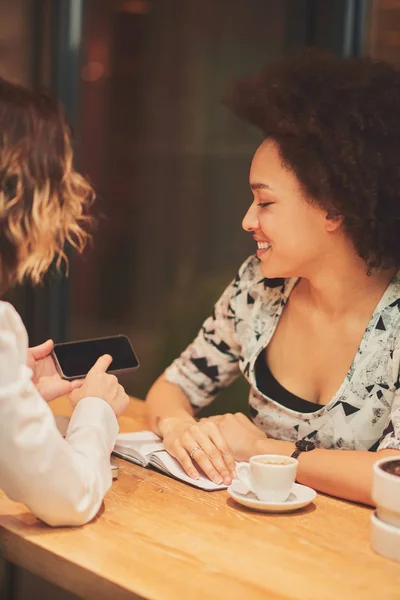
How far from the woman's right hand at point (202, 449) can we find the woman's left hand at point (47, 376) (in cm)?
24

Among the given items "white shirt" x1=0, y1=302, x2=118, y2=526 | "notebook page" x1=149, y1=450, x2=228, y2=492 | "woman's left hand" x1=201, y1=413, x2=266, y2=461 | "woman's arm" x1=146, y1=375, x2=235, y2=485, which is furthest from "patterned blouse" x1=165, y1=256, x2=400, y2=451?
"white shirt" x1=0, y1=302, x2=118, y2=526

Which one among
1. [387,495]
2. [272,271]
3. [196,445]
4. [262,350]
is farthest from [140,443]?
[387,495]

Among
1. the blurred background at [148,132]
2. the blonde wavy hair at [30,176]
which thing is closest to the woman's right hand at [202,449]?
the blonde wavy hair at [30,176]

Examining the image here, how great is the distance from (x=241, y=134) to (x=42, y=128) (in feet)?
6.96

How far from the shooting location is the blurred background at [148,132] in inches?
140

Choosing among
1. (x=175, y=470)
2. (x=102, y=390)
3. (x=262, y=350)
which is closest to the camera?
(x=102, y=390)

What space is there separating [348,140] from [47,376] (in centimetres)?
84

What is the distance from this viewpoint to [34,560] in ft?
4.59

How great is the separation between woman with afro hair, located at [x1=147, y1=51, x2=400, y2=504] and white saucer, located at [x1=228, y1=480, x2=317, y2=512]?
189 millimetres

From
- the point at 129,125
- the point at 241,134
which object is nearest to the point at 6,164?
the point at 241,134

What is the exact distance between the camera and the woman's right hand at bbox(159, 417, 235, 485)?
1.75m

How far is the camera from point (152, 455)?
6.06 ft

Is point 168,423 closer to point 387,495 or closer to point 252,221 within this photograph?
point 252,221

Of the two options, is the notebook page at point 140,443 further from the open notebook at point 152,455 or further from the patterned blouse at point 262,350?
the patterned blouse at point 262,350
